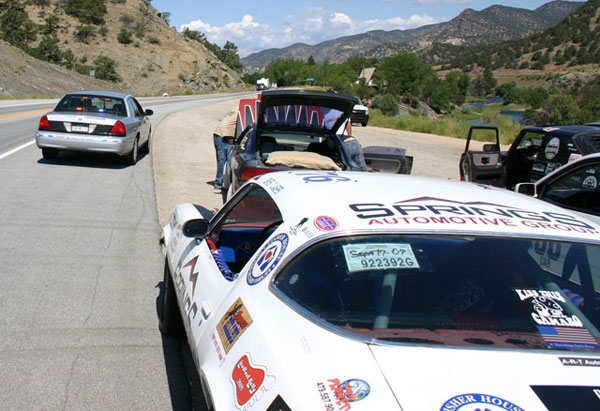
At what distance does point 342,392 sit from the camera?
6.02ft

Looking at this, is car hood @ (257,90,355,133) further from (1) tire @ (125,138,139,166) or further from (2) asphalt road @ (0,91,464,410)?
(1) tire @ (125,138,139,166)

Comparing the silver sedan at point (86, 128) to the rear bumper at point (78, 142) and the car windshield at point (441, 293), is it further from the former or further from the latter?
the car windshield at point (441, 293)

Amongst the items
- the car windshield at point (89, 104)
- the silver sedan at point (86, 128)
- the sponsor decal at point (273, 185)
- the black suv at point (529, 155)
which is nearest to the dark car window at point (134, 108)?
the car windshield at point (89, 104)

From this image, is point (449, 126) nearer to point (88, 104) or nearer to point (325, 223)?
point (88, 104)

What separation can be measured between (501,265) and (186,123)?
24.1m

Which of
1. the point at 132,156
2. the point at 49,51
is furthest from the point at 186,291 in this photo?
the point at 49,51

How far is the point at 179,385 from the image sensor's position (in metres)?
3.83

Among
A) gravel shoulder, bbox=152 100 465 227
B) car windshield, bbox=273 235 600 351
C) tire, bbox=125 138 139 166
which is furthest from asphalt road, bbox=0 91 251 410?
tire, bbox=125 138 139 166

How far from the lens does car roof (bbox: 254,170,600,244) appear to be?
2.52 m

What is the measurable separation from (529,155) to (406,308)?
8870 mm

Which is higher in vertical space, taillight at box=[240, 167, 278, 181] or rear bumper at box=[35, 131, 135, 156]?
taillight at box=[240, 167, 278, 181]

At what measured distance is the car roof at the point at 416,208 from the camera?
99.2 inches

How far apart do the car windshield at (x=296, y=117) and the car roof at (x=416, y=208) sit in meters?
5.55

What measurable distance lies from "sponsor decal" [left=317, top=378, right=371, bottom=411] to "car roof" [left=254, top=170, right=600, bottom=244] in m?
0.76
